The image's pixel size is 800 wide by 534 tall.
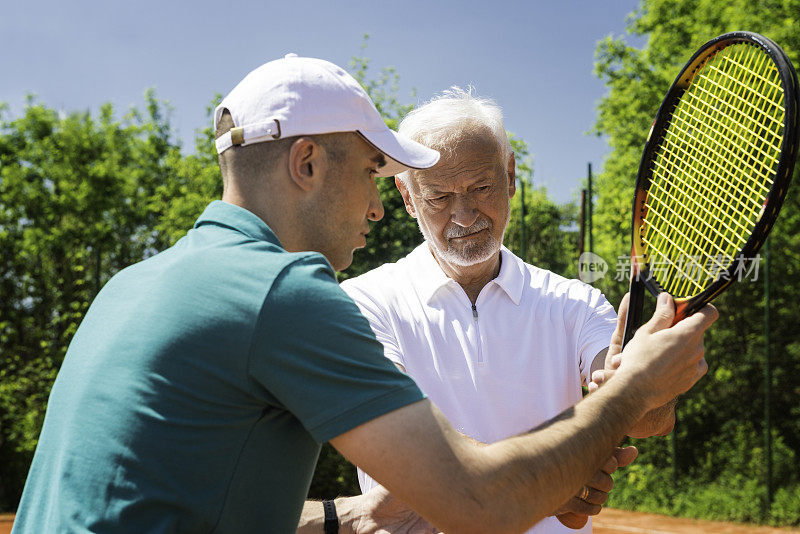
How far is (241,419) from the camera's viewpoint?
143cm

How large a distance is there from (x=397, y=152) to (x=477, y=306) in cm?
112

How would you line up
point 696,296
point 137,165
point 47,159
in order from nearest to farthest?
point 696,296 < point 47,159 < point 137,165

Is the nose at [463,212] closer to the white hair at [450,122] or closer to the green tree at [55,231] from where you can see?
the white hair at [450,122]

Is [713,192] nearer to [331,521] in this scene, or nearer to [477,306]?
[477,306]

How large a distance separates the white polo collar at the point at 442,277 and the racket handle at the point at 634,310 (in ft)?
1.45

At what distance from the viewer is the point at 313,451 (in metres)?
1.56

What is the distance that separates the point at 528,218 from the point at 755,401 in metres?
4.67

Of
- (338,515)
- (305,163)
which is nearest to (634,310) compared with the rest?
(338,515)

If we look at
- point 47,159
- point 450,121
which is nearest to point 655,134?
point 450,121

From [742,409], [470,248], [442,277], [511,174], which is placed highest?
[511,174]

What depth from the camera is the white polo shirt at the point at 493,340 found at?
2646 mm

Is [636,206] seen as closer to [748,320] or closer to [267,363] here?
[267,363]

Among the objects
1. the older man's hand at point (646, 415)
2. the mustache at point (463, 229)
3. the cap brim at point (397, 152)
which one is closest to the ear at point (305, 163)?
the cap brim at point (397, 152)

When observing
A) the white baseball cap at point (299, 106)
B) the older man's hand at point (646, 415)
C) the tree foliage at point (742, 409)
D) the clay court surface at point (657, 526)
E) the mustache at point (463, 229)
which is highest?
the white baseball cap at point (299, 106)
